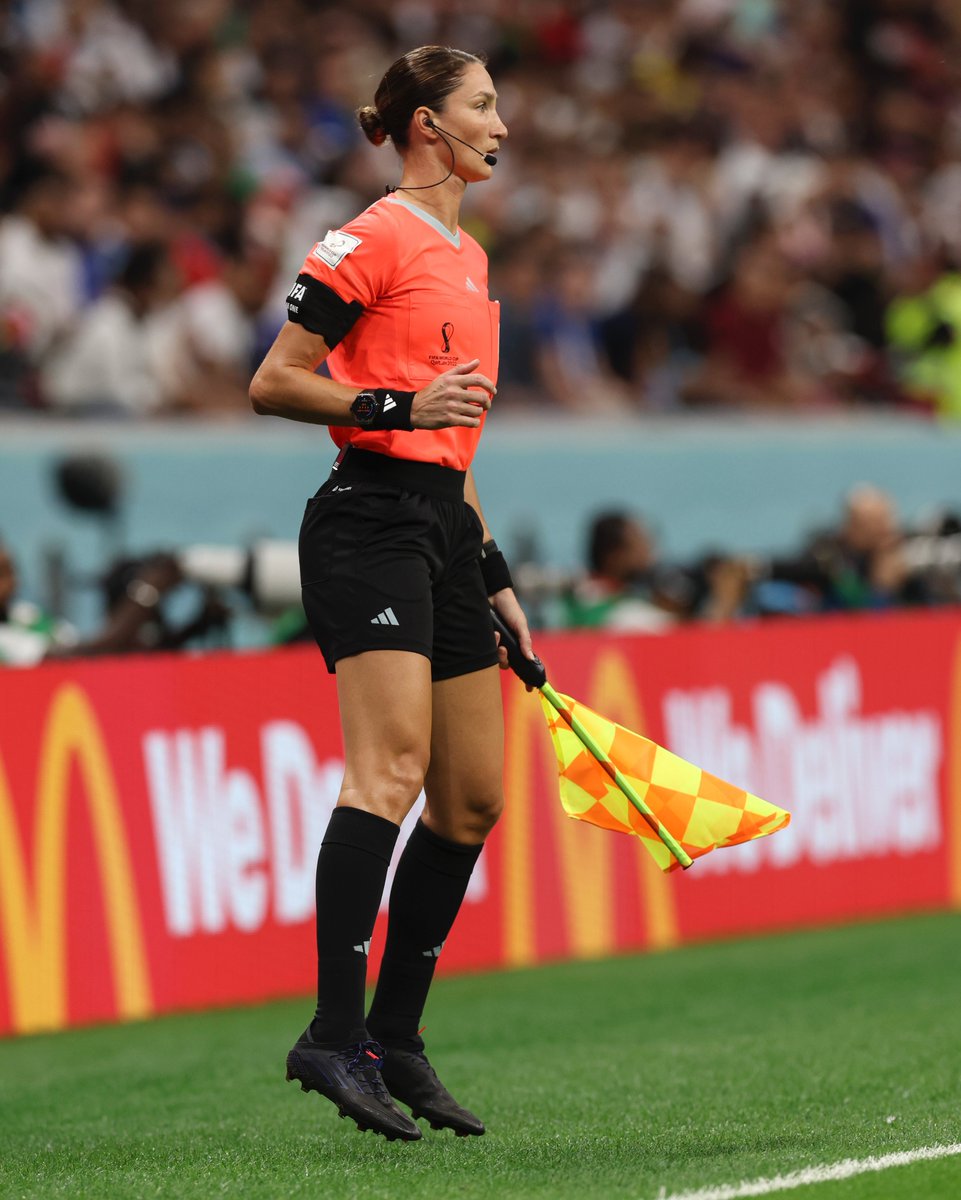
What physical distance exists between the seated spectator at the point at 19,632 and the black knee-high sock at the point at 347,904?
14.5 ft

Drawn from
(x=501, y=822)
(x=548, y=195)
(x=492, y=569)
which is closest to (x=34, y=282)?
(x=501, y=822)

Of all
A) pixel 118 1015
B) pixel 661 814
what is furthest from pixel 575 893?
pixel 661 814

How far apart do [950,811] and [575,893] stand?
8.07ft

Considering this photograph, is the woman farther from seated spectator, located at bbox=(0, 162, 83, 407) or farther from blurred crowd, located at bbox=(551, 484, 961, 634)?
seated spectator, located at bbox=(0, 162, 83, 407)

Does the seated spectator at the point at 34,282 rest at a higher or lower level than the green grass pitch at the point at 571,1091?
higher

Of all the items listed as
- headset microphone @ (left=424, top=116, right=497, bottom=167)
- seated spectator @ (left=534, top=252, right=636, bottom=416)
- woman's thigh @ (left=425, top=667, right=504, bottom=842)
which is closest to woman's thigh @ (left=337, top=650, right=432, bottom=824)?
woman's thigh @ (left=425, top=667, right=504, bottom=842)

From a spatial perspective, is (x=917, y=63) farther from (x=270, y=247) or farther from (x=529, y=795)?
(x=529, y=795)

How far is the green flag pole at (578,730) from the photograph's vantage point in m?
5.24

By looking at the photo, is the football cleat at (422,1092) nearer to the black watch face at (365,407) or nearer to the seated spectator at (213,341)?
the black watch face at (365,407)

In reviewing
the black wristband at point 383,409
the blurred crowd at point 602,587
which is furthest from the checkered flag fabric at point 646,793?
the blurred crowd at point 602,587

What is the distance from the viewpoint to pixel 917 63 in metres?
19.6

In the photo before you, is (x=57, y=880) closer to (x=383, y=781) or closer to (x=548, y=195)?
(x=383, y=781)

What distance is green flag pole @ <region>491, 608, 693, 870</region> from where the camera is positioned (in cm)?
524

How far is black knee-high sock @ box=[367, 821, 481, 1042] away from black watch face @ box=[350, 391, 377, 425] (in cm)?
104
